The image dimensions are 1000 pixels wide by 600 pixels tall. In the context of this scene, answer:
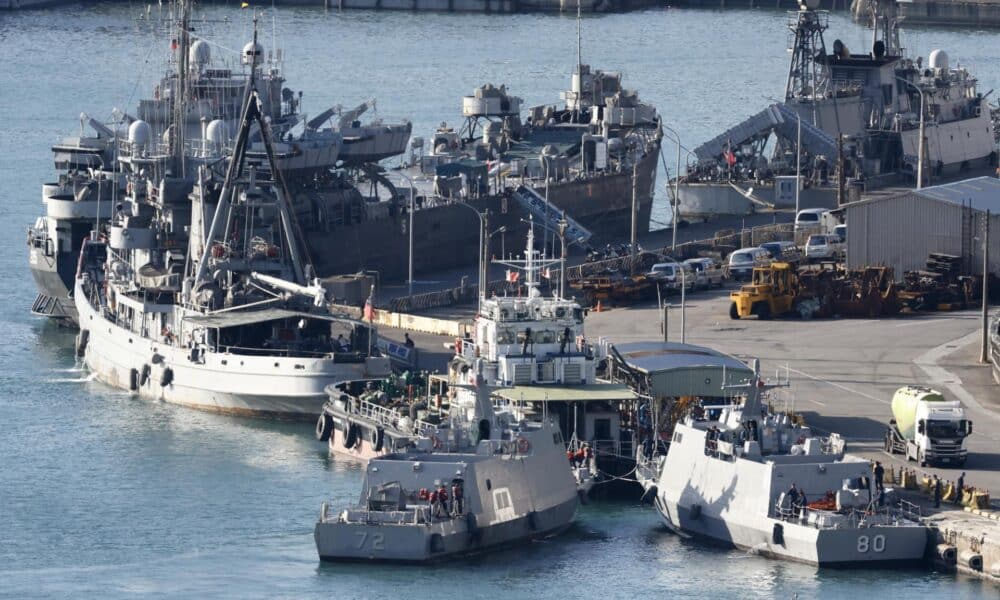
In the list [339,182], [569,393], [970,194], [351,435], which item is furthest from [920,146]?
[569,393]

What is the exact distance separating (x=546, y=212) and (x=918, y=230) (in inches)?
741

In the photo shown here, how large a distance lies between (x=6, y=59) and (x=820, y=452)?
144 metres

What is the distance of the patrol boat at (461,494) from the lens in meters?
63.1

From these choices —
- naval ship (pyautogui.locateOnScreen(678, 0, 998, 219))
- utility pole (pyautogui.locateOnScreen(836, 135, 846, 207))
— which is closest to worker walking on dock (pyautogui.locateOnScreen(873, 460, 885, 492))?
utility pole (pyautogui.locateOnScreen(836, 135, 846, 207))

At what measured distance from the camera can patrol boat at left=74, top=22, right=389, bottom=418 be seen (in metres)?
83.9

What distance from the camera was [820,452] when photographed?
211 feet

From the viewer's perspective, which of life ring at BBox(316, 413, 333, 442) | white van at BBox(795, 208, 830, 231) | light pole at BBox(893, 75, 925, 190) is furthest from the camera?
light pole at BBox(893, 75, 925, 190)

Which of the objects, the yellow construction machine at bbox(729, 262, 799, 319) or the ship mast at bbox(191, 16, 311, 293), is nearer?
the ship mast at bbox(191, 16, 311, 293)

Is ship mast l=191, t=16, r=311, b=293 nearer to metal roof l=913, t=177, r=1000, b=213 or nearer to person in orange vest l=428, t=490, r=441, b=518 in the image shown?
metal roof l=913, t=177, r=1000, b=213

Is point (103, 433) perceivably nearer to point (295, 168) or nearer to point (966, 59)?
point (295, 168)

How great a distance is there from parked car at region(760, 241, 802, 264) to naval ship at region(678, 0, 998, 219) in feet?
41.3

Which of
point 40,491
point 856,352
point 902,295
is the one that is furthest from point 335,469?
point 902,295

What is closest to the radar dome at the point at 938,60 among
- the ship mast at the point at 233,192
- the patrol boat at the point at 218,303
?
the patrol boat at the point at 218,303

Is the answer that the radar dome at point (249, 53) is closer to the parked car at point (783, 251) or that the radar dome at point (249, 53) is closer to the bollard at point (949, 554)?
the parked car at point (783, 251)
